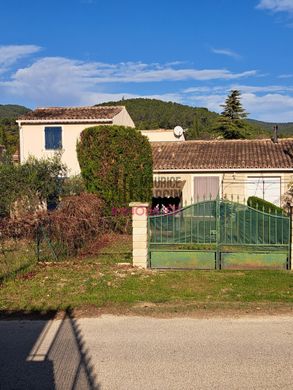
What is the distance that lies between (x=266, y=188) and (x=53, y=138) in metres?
12.1

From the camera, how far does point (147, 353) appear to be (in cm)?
571

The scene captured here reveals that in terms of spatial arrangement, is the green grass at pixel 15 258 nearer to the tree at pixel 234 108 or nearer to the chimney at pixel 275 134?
the chimney at pixel 275 134

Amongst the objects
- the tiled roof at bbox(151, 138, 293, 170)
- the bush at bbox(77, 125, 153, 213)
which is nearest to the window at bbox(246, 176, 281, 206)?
the tiled roof at bbox(151, 138, 293, 170)

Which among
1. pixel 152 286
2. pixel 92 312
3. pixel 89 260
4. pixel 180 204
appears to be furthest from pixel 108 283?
pixel 180 204

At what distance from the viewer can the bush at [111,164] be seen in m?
16.5

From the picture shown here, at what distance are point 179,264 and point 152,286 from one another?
1.55 meters

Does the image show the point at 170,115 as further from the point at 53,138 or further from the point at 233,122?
the point at 53,138

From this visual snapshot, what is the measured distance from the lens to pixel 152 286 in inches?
352

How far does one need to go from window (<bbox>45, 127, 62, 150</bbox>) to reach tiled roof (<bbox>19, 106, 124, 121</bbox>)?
684 mm

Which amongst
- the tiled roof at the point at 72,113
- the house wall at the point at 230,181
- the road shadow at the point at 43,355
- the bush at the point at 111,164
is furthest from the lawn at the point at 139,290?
the tiled roof at the point at 72,113

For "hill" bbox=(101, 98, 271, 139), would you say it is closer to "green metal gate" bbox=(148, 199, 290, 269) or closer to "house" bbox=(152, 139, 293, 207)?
"house" bbox=(152, 139, 293, 207)

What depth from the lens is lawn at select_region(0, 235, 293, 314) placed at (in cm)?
775

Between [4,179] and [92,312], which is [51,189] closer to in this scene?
[4,179]

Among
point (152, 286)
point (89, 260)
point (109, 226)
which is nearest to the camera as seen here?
point (152, 286)
